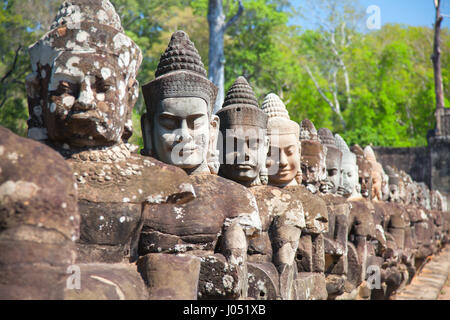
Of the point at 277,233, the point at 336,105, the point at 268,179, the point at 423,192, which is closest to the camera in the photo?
the point at 277,233

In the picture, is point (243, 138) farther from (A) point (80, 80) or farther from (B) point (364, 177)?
(B) point (364, 177)

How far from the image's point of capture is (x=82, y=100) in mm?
3236

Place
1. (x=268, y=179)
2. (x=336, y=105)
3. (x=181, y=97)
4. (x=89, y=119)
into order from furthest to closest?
(x=336, y=105) < (x=268, y=179) < (x=181, y=97) < (x=89, y=119)

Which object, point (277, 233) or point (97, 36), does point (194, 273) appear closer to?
point (97, 36)

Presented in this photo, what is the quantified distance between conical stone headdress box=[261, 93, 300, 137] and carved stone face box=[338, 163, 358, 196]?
2524 mm

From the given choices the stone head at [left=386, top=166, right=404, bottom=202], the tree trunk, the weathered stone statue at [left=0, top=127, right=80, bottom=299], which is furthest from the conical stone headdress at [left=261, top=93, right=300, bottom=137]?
the tree trunk

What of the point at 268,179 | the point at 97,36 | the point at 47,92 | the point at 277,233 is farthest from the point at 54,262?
the point at 268,179

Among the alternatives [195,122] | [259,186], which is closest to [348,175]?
[259,186]

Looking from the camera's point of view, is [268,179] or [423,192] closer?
[268,179]

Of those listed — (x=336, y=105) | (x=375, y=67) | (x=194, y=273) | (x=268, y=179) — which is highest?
(x=375, y=67)

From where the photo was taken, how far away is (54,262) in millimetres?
2258

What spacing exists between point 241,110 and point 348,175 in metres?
3.64

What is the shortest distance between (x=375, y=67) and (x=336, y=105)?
3.80 metres

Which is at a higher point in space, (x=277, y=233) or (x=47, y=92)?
(x=47, y=92)
